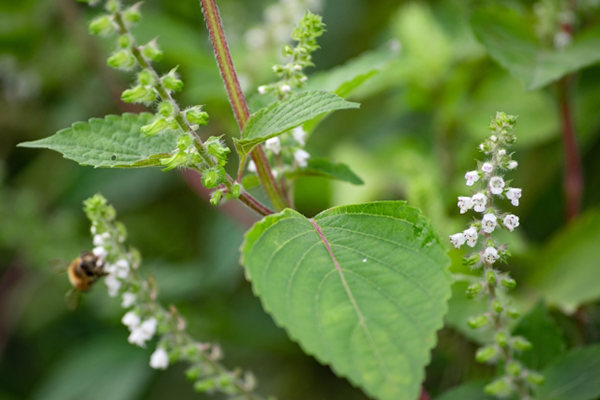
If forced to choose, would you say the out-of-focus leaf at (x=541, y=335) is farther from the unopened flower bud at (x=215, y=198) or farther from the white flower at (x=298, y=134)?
the unopened flower bud at (x=215, y=198)

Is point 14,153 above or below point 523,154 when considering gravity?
above

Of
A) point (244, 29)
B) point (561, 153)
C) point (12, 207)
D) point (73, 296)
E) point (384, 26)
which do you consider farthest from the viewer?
point (384, 26)

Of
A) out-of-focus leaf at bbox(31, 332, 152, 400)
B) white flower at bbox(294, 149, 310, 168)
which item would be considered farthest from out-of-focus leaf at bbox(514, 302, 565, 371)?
out-of-focus leaf at bbox(31, 332, 152, 400)

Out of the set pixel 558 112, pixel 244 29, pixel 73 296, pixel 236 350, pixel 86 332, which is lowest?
pixel 236 350

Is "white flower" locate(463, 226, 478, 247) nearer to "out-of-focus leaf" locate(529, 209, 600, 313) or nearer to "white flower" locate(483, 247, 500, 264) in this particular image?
"white flower" locate(483, 247, 500, 264)

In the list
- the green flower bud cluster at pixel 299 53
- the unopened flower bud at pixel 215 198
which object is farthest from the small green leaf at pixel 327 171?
the unopened flower bud at pixel 215 198

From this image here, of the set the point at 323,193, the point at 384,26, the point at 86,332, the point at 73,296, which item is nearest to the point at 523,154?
the point at 323,193

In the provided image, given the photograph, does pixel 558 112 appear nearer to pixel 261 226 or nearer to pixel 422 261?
pixel 422 261
